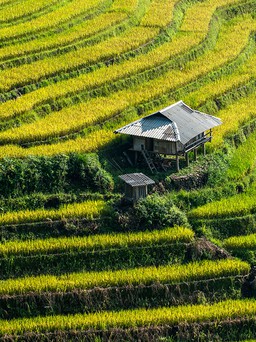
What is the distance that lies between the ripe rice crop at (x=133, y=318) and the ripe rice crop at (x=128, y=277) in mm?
920

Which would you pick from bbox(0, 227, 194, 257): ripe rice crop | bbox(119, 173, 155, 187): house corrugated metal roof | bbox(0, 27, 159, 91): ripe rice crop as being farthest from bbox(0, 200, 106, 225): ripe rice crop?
bbox(0, 27, 159, 91): ripe rice crop

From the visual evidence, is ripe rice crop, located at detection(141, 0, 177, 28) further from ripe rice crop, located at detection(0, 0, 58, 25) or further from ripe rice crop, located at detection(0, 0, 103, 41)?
ripe rice crop, located at detection(0, 0, 58, 25)

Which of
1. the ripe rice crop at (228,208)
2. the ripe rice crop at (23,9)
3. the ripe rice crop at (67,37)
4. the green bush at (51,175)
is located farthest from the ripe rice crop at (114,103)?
the ripe rice crop at (23,9)

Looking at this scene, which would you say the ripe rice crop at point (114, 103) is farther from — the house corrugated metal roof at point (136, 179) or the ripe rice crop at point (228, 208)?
the ripe rice crop at point (228, 208)

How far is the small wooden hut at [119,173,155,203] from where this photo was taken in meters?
30.5

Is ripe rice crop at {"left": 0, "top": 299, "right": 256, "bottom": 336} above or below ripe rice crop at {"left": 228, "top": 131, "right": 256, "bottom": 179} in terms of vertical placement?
below

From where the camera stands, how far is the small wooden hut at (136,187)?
30.5 m

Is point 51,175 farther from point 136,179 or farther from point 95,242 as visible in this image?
point 95,242

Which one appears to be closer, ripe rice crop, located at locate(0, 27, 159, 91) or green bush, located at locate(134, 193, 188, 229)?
green bush, located at locate(134, 193, 188, 229)

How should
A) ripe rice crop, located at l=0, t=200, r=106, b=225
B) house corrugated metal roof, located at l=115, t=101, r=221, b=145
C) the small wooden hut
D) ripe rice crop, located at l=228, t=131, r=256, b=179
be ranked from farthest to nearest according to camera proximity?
ripe rice crop, located at l=228, t=131, r=256, b=179 < house corrugated metal roof, located at l=115, t=101, r=221, b=145 < the small wooden hut < ripe rice crop, located at l=0, t=200, r=106, b=225

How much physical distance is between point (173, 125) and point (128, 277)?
21.5 ft

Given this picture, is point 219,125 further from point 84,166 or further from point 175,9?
point 175,9

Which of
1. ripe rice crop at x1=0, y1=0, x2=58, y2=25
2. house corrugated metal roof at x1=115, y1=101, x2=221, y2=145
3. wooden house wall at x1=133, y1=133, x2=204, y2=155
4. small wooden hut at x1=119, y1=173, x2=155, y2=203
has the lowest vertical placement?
small wooden hut at x1=119, y1=173, x2=155, y2=203

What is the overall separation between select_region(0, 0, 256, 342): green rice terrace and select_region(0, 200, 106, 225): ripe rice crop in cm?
5
